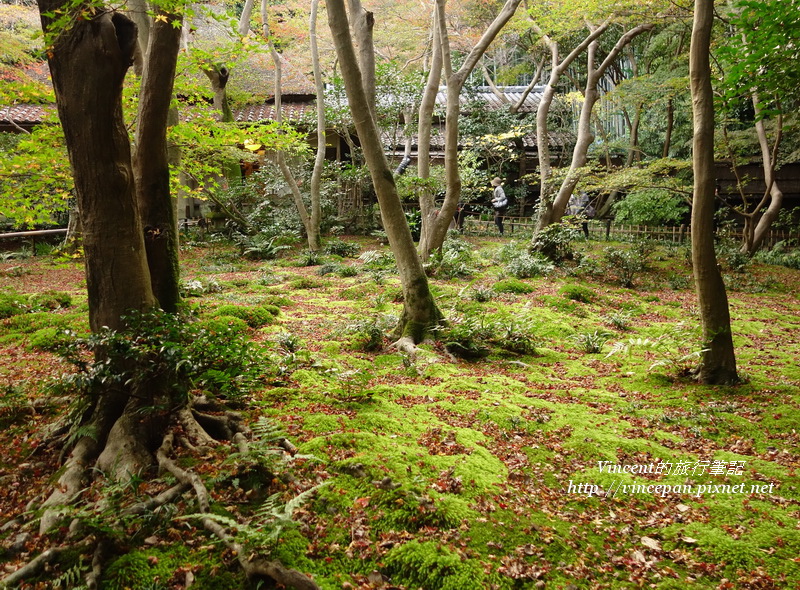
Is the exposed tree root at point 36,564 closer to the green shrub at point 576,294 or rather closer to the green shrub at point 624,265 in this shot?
the green shrub at point 576,294

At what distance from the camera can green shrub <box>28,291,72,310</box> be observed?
7809 millimetres

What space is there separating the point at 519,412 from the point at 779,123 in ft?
43.1

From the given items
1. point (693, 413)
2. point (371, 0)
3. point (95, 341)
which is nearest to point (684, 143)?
point (371, 0)

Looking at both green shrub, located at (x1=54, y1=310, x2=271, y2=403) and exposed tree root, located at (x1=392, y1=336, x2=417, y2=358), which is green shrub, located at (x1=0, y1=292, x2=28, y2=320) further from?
exposed tree root, located at (x1=392, y1=336, x2=417, y2=358)

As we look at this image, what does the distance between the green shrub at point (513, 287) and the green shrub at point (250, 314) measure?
16.5 ft

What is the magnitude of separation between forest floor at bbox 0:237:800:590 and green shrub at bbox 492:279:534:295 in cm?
271

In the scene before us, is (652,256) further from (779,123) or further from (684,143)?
(684,143)

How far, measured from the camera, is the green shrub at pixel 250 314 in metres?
7.18

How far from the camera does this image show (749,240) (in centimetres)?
1390

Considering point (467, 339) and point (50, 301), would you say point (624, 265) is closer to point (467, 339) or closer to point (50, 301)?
point (467, 339)

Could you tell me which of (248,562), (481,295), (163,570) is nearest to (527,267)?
(481,295)

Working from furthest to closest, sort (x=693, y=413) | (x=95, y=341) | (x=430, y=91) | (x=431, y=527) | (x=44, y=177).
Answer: (x=430, y=91) → (x=44, y=177) → (x=693, y=413) → (x=95, y=341) → (x=431, y=527)

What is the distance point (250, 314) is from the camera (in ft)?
24.0

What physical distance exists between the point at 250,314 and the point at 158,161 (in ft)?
11.1
